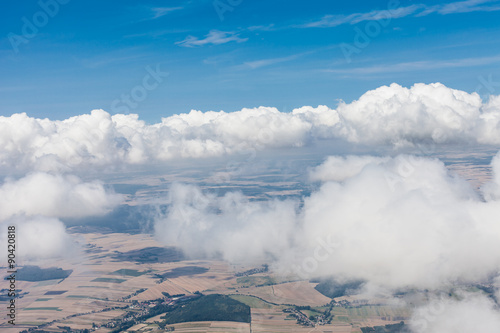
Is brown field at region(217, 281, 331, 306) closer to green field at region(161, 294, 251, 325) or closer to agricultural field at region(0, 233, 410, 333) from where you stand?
agricultural field at region(0, 233, 410, 333)

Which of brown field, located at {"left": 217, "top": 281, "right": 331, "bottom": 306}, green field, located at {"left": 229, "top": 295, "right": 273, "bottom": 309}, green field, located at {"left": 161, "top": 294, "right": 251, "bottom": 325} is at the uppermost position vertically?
green field, located at {"left": 161, "top": 294, "right": 251, "bottom": 325}

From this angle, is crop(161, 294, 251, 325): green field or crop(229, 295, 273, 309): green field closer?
crop(161, 294, 251, 325): green field

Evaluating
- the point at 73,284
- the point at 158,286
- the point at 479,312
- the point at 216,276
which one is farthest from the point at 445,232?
the point at 73,284

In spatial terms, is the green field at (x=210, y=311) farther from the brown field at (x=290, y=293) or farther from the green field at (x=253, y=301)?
the brown field at (x=290, y=293)

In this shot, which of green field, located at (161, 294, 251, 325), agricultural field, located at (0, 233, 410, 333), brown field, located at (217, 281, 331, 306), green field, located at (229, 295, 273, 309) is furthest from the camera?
brown field, located at (217, 281, 331, 306)

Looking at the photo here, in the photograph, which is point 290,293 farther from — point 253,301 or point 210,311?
point 210,311

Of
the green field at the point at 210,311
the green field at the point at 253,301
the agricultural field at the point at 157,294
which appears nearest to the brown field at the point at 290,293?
the agricultural field at the point at 157,294

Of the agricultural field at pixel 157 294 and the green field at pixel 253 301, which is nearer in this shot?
the agricultural field at pixel 157 294

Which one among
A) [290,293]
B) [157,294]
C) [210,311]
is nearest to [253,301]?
[290,293]

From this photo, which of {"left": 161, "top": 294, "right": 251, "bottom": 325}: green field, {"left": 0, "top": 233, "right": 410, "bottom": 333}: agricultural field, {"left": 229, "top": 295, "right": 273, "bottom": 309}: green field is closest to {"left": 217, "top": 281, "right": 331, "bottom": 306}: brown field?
{"left": 0, "top": 233, "right": 410, "bottom": 333}: agricultural field
